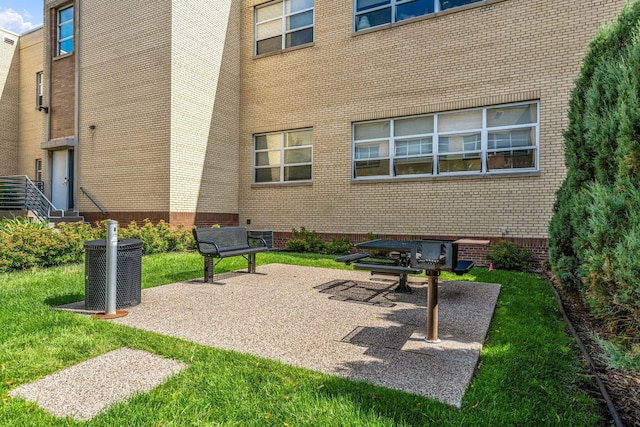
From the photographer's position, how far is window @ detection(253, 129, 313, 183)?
44.6 ft

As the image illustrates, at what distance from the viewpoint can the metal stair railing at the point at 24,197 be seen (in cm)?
1392

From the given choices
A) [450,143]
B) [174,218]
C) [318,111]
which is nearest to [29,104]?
[174,218]

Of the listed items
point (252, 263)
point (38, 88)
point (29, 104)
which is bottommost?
point (252, 263)

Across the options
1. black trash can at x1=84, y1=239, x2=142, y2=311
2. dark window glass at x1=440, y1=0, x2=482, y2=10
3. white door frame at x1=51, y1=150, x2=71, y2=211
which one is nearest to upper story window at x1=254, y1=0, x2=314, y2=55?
dark window glass at x1=440, y1=0, x2=482, y2=10

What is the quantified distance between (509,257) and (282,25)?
11.1 m

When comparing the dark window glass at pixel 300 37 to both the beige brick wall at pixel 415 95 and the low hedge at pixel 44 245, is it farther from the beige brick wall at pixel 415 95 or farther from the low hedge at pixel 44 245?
the low hedge at pixel 44 245

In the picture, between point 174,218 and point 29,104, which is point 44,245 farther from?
point 29,104

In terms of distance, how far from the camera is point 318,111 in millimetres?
13102

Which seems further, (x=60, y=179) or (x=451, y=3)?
(x=60, y=179)

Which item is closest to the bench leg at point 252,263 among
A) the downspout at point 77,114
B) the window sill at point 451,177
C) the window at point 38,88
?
the window sill at point 451,177

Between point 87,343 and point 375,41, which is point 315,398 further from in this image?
point 375,41

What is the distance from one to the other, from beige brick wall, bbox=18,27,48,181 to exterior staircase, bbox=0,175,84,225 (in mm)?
7552

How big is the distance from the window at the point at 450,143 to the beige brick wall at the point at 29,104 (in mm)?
18915

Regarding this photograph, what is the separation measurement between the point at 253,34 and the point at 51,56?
873 centimetres
